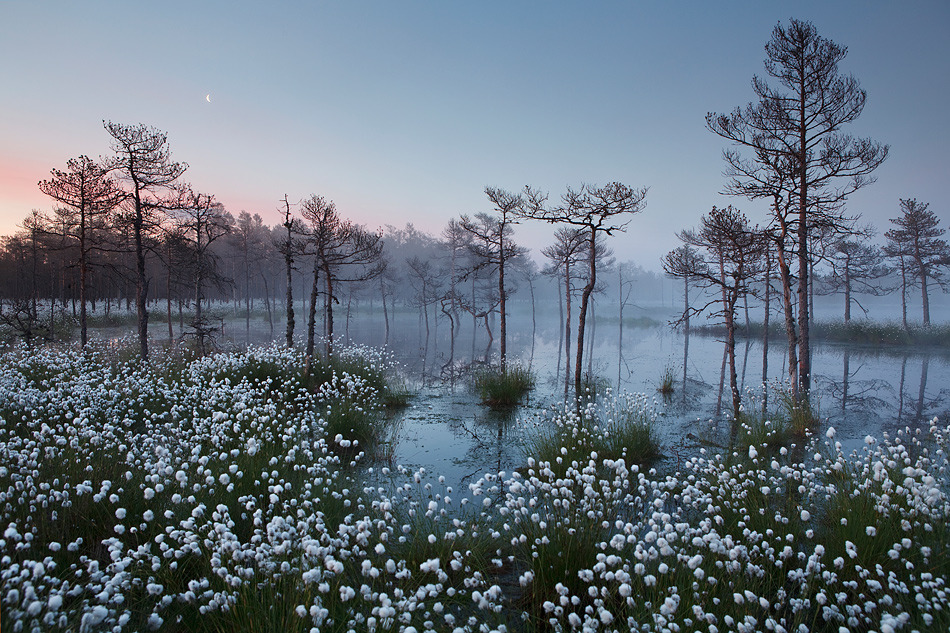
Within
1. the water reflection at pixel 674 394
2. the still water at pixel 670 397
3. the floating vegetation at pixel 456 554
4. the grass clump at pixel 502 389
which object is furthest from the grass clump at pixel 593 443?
the grass clump at pixel 502 389

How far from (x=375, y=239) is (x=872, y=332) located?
33.6 metres

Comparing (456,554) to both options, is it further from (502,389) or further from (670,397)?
(670,397)

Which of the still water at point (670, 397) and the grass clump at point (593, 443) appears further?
the still water at point (670, 397)

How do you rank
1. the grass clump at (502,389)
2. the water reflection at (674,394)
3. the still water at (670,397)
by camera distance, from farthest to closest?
the grass clump at (502,389) < the water reflection at (674,394) < the still water at (670,397)

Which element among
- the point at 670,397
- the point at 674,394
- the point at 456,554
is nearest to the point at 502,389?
the point at 670,397

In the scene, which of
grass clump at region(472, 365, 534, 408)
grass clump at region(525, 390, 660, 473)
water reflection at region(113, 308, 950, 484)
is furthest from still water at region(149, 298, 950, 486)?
grass clump at region(525, 390, 660, 473)

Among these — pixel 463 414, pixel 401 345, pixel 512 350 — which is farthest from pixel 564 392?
pixel 401 345

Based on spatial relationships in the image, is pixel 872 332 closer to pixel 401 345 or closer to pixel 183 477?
pixel 401 345

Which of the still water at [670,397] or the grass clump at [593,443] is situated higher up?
the grass clump at [593,443]

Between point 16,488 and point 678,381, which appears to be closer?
point 16,488

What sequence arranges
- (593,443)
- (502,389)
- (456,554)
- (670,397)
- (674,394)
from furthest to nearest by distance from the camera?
(674,394), (670,397), (502,389), (593,443), (456,554)

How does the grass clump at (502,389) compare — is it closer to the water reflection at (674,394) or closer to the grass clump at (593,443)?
the water reflection at (674,394)

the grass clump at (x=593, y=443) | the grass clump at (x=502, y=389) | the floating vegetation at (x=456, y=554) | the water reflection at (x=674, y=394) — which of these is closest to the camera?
the floating vegetation at (x=456, y=554)

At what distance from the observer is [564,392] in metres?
15.4
